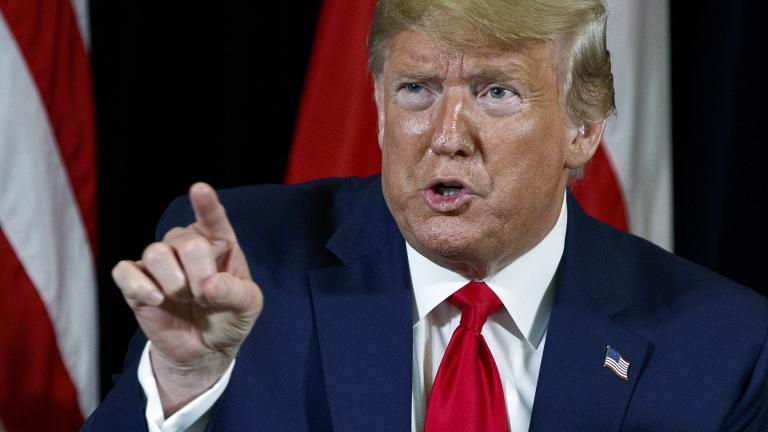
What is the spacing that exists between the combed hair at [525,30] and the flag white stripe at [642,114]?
60 centimetres

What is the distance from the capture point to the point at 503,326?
1805 mm

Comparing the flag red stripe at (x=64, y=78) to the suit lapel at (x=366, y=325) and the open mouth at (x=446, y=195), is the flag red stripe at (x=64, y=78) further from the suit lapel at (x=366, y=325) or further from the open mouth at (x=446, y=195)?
the open mouth at (x=446, y=195)

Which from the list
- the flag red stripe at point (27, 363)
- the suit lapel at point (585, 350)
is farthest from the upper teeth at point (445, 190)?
the flag red stripe at point (27, 363)

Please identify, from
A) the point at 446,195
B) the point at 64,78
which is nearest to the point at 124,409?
the point at 446,195

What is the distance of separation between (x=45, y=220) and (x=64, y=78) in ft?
0.90

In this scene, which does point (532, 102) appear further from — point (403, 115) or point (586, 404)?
point (586, 404)

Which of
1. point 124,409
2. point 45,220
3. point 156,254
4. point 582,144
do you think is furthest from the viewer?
point 45,220

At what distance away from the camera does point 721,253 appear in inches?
108

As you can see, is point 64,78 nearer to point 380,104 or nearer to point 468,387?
point 380,104

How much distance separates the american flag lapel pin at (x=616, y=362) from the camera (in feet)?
5.81

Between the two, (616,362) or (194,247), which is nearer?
(194,247)

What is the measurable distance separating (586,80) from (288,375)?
2.13 ft

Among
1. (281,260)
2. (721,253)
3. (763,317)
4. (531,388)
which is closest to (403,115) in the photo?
(281,260)

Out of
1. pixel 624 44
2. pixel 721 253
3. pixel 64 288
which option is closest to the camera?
pixel 64 288
